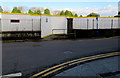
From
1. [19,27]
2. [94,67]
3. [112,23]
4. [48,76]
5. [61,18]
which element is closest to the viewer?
[48,76]

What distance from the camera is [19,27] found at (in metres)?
19.5

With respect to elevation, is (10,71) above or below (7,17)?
below

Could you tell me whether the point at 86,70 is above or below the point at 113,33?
below

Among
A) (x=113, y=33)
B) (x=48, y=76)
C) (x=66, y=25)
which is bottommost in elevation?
(x=48, y=76)

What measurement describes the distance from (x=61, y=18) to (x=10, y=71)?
19.9m

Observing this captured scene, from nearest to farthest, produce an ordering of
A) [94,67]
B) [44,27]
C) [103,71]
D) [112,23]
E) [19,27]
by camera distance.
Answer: [103,71]
[94,67]
[44,27]
[19,27]
[112,23]

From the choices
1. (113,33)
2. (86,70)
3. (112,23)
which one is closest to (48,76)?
(86,70)

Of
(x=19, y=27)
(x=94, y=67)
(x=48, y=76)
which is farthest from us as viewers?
(x=19, y=27)

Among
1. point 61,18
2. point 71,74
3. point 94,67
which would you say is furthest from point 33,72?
point 61,18

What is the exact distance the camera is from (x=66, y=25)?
24297 millimetres

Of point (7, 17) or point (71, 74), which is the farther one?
point (7, 17)

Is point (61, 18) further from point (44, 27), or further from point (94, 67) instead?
point (94, 67)

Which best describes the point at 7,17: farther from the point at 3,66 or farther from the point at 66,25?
the point at 3,66

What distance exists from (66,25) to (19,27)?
9821 millimetres
